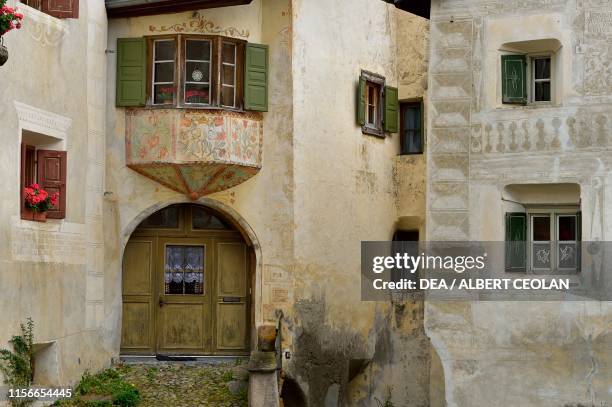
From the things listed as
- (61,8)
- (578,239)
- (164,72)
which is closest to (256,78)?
(164,72)

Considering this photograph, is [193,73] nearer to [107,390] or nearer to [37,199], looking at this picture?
[37,199]

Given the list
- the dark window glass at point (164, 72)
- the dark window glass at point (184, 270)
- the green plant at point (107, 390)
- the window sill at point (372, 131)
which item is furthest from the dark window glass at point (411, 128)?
the green plant at point (107, 390)

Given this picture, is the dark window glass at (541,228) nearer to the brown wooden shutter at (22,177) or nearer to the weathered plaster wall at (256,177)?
the weathered plaster wall at (256,177)

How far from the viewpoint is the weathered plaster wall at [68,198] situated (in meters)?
18.6

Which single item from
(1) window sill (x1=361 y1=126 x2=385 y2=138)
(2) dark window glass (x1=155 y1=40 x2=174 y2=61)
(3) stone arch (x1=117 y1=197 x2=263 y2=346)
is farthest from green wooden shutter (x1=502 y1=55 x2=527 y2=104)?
(2) dark window glass (x1=155 y1=40 x2=174 y2=61)

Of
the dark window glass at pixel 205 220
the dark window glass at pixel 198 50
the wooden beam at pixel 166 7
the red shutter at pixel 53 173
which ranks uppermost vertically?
the wooden beam at pixel 166 7

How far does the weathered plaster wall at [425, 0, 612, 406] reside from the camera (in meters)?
20.3

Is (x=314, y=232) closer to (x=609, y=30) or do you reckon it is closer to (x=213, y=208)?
(x=213, y=208)

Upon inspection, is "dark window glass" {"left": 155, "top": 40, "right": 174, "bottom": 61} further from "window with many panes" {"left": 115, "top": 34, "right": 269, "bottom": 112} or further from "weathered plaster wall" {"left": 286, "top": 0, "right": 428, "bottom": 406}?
"weathered plaster wall" {"left": 286, "top": 0, "right": 428, "bottom": 406}

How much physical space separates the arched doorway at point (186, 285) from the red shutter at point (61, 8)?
4.75 metres

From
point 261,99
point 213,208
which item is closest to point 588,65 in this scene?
point 261,99

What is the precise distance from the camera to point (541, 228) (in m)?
21.3

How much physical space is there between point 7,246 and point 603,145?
9.88m

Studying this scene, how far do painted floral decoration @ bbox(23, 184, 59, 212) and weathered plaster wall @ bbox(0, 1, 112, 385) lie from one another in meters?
0.27
